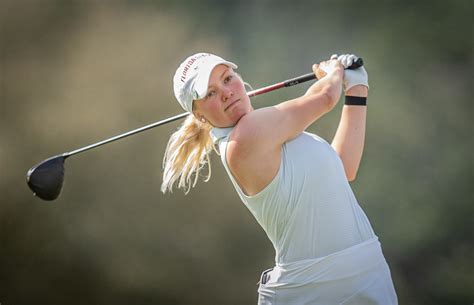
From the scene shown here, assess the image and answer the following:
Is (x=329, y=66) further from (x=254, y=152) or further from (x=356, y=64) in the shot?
(x=254, y=152)

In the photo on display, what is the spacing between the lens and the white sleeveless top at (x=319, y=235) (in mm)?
1979

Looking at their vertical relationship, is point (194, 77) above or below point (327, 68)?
above

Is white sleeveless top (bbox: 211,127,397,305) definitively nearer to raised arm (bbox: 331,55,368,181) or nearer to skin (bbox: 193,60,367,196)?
skin (bbox: 193,60,367,196)

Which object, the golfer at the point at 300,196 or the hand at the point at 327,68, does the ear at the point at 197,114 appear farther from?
the hand at the point at 327,68

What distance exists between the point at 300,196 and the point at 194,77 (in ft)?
1.51

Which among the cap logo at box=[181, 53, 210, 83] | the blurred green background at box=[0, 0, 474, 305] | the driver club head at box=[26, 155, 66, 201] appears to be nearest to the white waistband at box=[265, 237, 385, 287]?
the cap logo at box=[181, 53, 210, 83]

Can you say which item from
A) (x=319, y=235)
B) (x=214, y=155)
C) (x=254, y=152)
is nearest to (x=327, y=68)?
(x=254, y=152)

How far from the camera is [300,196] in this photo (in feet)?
6.63

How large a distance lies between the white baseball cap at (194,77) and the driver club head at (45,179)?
1040mm

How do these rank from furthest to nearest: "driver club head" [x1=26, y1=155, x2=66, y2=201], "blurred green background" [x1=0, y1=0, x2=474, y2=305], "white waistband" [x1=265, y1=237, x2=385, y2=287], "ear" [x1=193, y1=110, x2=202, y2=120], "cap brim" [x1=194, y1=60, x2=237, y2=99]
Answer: "blurred green background" [x1=0, y1=0, x2=474, y2=305], "driver club head" [x1=26, y1=155, x2=66, y2=201], "ear" [x1=193, y1=110, x2=202, y2=120], "cap brim" [x1=194, y1=60, x2=237, y2=99], "white waistband" [x1=265, y1=237, x2=385, y2=287]

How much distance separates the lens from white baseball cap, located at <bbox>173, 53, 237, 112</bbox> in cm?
210

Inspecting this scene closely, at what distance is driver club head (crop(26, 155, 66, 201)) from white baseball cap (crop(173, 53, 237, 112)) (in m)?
1.04

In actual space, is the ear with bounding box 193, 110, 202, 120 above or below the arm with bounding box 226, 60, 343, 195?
above

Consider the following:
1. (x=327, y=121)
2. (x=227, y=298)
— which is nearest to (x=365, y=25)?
(x=327, y=121)
